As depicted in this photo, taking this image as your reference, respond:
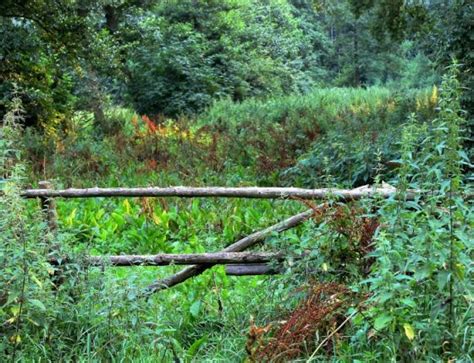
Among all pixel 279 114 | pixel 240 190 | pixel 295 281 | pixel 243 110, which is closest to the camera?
pixel 295 281

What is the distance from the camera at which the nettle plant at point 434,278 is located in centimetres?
348

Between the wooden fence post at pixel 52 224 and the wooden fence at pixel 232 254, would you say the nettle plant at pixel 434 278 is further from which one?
the wooden fence post at pixel 52 224

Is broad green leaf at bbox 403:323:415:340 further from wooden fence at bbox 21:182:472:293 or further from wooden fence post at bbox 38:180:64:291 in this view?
wooden fence post at bbox 38:180:64:291

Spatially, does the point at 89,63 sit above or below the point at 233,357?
above

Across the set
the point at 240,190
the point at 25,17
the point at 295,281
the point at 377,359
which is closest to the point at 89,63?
the point at 25,17

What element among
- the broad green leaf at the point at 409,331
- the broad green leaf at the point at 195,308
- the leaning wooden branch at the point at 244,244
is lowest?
the broad green leaf at the point at 195,308

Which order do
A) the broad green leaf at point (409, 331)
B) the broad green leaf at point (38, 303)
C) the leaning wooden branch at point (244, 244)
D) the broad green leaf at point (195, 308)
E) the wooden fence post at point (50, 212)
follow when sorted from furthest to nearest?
1. the wooden fence post at point (50, 212)
2. the leaning wooden branch at point (244, 244)
3. the broad green leaf at point (195, 308)
4. the broad green leaf at point (38, 303)
5. the broad green leaf at point (409, 331)

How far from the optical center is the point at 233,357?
14.2 ft

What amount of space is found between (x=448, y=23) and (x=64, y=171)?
727cm

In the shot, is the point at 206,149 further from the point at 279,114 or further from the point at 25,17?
the point at 279,114

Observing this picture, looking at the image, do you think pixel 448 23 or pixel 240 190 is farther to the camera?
pixel 448 23

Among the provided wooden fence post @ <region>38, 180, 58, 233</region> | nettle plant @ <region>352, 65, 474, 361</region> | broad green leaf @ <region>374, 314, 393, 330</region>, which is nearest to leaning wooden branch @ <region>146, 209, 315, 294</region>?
wooden fence post @ <region>38, 180, 58, 233</region>

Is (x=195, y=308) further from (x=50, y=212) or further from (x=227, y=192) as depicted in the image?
(x=50, y=212)

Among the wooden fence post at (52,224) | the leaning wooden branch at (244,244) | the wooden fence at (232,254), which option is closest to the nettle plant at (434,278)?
the wooden fence at (232,254)
